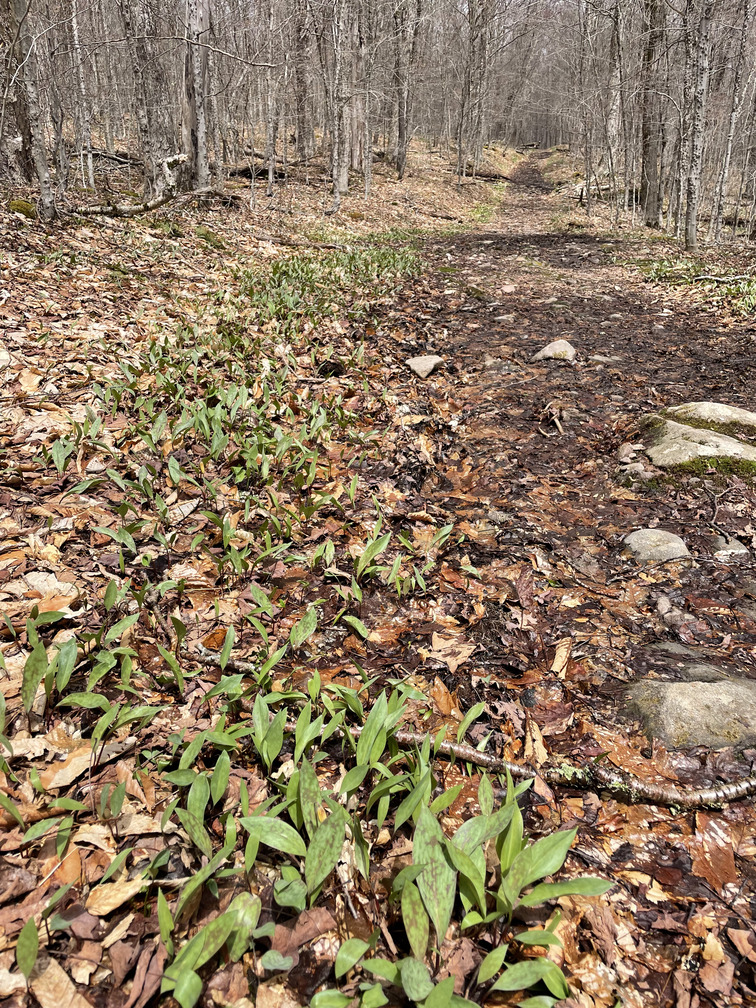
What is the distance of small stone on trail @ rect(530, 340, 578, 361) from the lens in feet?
20.5

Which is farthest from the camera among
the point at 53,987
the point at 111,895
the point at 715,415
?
the point at 715,415

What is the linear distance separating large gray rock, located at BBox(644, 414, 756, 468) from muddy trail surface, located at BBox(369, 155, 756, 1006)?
17cm

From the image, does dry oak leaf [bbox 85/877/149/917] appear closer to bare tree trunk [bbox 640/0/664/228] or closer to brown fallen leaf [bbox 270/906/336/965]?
brown fallen leaf [bbox 270/906/336/965]

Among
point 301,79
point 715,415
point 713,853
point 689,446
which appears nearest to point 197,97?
point 301,79

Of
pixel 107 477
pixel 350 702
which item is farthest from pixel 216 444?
pixel 350 702

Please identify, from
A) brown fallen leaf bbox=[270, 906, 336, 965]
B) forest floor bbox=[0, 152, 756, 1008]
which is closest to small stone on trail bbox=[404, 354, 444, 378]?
forest floor bbox=[0, 152, 756, 1008]

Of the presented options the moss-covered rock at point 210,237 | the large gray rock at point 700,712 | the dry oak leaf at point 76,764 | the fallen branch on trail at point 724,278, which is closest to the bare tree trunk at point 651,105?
the fallen branch on trail at point 724,278

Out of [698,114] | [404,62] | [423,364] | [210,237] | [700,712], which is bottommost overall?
[700,712]

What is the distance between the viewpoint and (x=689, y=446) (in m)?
3.93

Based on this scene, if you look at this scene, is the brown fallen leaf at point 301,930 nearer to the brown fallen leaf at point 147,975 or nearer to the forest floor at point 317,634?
the forest floor at point 317,634

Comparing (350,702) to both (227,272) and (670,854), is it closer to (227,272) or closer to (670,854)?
(670,854)

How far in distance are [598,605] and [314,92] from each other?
25.7 m

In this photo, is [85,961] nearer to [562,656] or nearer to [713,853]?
[713,853]

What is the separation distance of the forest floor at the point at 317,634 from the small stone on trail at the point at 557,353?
0.49 feet
